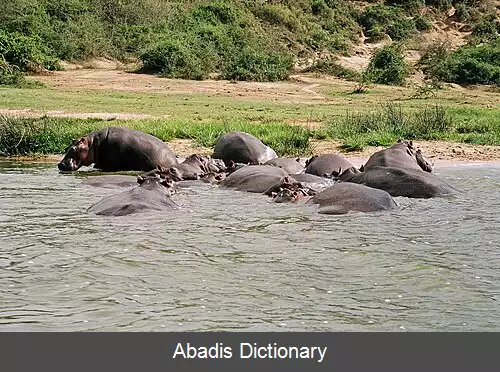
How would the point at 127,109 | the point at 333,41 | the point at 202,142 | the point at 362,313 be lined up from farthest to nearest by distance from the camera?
the point at 333,41
the point at 127,109
the point at 202,142
the point at 362,313

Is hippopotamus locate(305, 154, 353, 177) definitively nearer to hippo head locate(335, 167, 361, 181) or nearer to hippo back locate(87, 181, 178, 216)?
hippo head locate(335, 167, 361, 181)

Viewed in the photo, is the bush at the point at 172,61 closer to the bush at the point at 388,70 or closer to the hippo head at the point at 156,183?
the bush at the point at 388,70

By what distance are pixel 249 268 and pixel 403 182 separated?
12.4 feet

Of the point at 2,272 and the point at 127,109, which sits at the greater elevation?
the point at 2,272

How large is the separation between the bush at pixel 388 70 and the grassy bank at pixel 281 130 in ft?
43.7

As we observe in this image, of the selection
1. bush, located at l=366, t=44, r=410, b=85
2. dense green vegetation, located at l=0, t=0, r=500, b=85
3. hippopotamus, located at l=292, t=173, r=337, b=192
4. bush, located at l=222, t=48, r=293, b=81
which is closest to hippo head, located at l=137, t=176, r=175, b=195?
hippopotamus, located at l=292, t=173, r=337, b=192

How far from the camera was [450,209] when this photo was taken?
867 centimetres

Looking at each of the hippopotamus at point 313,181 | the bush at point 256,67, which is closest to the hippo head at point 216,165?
the hippopotamus at point 313,181

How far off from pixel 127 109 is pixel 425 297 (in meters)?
14.5

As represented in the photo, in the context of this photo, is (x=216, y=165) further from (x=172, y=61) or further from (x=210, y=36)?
(x=210, y=36)

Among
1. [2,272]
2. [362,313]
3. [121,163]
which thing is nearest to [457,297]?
[362,313]

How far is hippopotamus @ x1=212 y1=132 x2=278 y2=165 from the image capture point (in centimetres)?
1227

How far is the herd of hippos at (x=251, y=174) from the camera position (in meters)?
8.47
